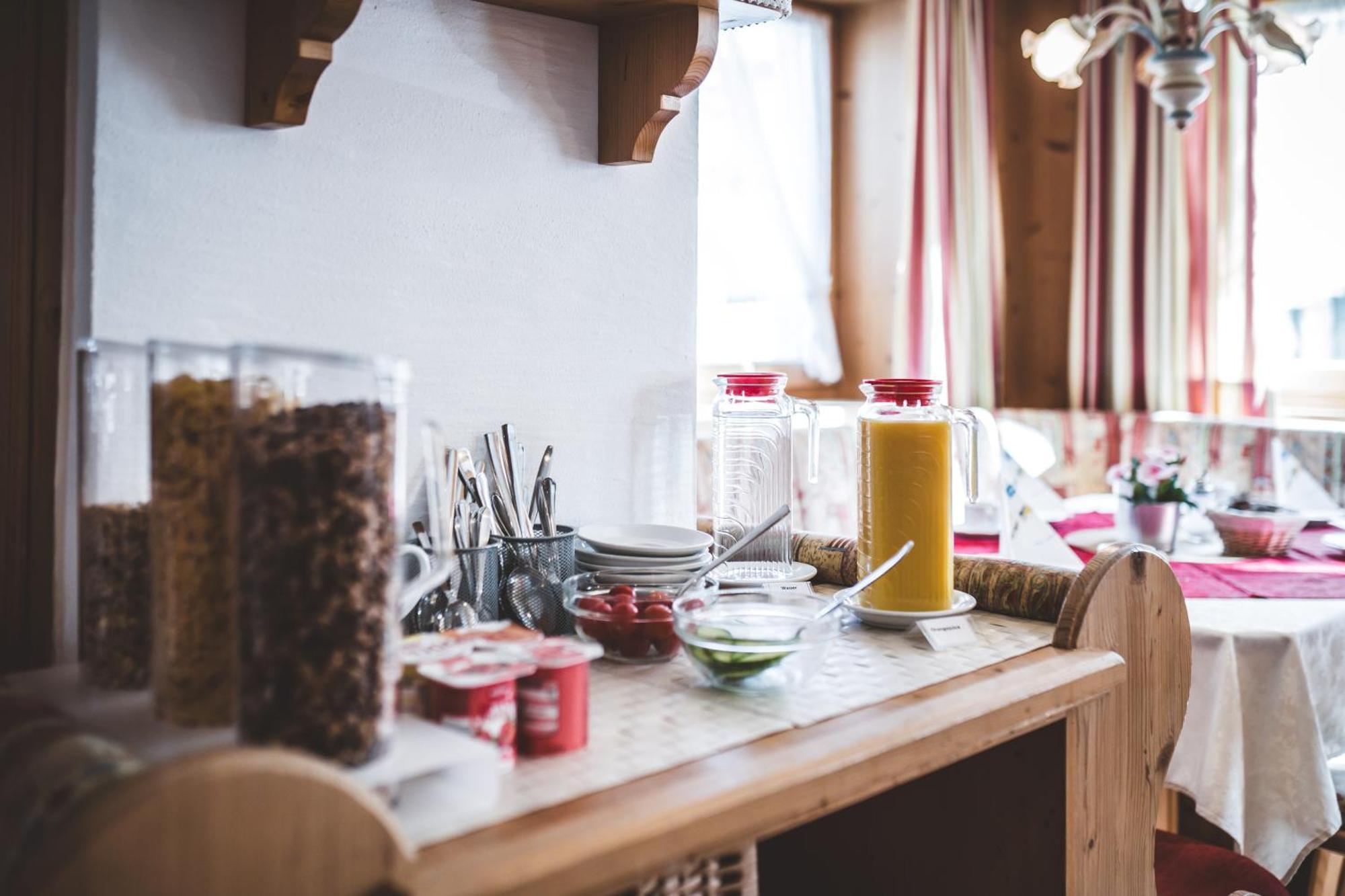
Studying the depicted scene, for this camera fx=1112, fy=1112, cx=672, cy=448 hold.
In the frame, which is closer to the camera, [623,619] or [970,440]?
[623,619]

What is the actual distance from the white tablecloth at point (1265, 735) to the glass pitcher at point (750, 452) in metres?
0.76

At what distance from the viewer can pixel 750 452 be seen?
1401mm

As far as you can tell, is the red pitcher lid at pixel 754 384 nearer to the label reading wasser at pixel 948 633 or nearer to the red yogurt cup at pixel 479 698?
the label reading wasser at pixel 948 633

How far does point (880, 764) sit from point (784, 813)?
0.10m

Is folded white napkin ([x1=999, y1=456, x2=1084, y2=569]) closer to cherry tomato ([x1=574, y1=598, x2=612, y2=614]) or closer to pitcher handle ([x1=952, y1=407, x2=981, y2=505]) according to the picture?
pitcher handle ([x1=952, y1=407, x2=981, y2=505])

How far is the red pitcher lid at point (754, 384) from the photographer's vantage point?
136cm

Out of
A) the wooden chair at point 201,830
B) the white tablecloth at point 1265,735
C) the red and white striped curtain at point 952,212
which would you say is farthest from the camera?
the red and white striped curtain at point 952,212

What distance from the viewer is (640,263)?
1.29 m

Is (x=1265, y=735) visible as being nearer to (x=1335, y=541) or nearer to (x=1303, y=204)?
(x=1335, y=541)

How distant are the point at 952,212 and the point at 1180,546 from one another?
193 centimetres

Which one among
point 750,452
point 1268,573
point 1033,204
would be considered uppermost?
point 1033,204

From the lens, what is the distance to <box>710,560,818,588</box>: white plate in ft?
3.82

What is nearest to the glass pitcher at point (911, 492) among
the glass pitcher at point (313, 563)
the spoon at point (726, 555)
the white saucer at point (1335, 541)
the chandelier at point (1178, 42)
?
the spoon at point (726, 555)

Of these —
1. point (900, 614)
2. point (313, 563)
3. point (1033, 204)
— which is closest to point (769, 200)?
point (1033, 204)
